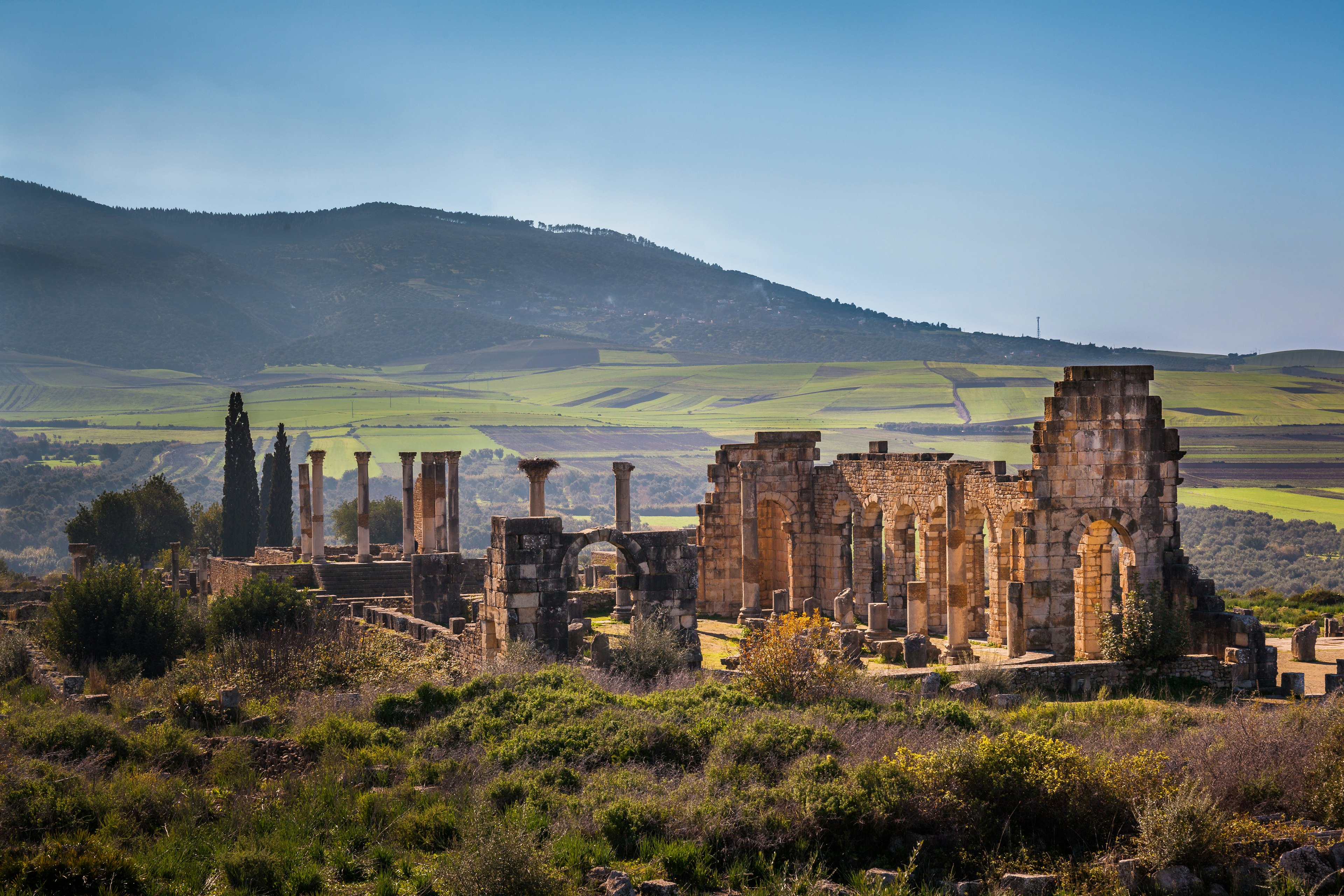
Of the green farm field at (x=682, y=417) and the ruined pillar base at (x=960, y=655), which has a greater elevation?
the green farm field at (x=682, y=417)

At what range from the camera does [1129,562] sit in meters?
26.3

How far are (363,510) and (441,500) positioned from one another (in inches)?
97.6

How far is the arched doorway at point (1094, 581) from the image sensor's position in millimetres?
25812

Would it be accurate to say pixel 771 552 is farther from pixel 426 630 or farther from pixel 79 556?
pixel 79 556

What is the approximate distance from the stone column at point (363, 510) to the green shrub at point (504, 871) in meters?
25.9

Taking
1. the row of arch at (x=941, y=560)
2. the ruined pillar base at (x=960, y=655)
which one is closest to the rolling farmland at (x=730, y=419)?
the row of arch at (x=941, y=560)

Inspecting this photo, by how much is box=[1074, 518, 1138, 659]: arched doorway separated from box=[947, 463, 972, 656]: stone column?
2343 mm

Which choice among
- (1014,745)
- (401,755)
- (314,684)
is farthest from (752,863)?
(314,684)

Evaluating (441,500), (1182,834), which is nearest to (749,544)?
(441,500)

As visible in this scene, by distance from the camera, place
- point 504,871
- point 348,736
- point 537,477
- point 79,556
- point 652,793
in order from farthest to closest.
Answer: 1. point 79,556
2. point 537,477
3. point 348,736
4. point 652,793
5. point 504,871

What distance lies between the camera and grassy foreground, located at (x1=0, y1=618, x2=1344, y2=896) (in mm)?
12969

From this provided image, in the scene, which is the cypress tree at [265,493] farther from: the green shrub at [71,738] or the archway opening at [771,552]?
the green shrub at [71,738]

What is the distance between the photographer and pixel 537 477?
1079 inches

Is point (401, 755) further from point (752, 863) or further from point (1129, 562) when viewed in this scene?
point (1129, 562)
